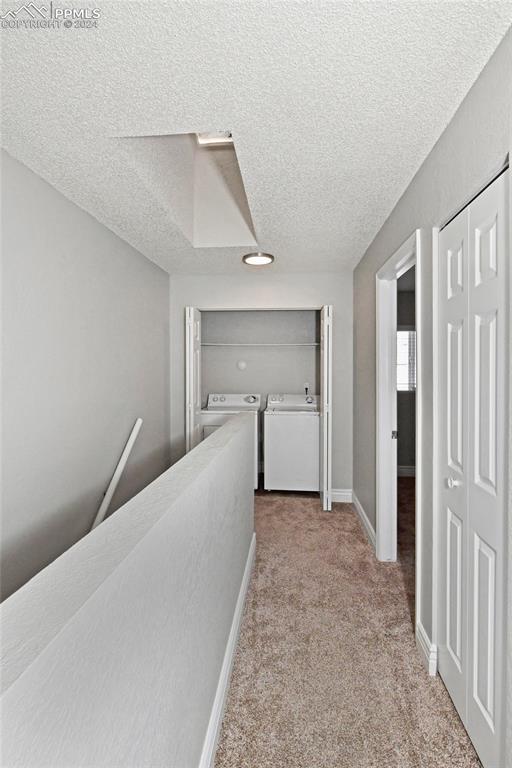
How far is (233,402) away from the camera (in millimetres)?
4863

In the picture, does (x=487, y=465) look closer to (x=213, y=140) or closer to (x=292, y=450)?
(x=213, y=140)

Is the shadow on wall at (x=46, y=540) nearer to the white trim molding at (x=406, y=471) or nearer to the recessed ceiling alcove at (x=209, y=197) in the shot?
the recessed ceiling alcove at (x=209, y=197)

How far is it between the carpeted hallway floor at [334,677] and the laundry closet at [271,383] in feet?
4.58

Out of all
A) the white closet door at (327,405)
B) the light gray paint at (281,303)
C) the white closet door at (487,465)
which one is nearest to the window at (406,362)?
the light gray paint at (281,303)

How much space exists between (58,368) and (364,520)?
104 inches

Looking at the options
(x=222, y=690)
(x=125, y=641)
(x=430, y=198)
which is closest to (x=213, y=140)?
(x=430, y=198)

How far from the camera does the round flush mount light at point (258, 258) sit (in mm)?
3398

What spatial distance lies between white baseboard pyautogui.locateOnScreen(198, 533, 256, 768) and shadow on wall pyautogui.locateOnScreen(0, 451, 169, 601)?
100 cm

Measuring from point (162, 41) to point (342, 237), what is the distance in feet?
6.68

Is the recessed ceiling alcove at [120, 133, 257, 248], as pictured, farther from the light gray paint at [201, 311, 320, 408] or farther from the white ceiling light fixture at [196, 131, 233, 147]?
the light gray paint at [201, 311, 320, 408]

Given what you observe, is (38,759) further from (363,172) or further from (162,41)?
(363,172)

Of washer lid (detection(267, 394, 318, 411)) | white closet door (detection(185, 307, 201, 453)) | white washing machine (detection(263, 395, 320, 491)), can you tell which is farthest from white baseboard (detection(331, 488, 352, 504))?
white closet door (detection(185, 307, 201, 453))

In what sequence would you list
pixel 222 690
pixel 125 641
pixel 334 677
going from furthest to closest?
pixel 334 677 → pixel 222 690 → pixel 125 641

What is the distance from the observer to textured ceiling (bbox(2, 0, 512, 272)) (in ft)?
3.75
